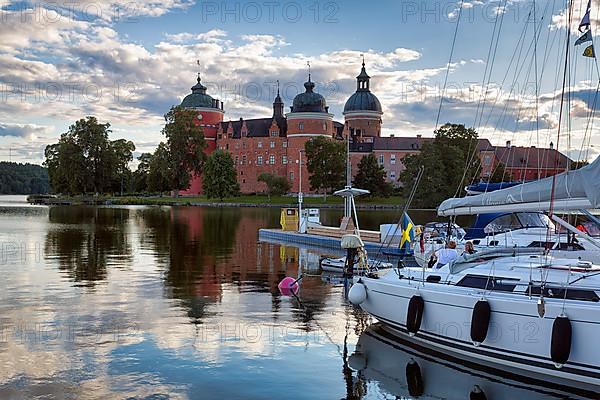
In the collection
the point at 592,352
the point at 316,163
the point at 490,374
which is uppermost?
the point at 316,163

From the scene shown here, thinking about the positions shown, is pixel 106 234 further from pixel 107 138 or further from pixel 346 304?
pixel 107 138

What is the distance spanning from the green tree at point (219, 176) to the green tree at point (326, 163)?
41.8 ft

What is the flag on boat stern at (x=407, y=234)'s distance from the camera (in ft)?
92.1

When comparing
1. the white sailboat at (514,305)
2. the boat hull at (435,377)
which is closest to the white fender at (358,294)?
the white sailboat at (514,305)

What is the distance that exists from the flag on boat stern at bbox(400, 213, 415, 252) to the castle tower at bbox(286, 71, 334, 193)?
88.0m

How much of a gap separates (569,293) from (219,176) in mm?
89959

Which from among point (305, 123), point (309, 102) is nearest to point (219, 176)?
point (305, 123)

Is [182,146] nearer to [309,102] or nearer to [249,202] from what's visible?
[249,202]

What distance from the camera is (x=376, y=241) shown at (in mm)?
32656

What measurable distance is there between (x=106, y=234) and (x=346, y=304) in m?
27.0

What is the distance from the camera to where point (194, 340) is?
13914 millimetres

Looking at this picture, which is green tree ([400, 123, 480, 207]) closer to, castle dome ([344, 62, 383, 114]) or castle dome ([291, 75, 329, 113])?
castle dome ([291, 75, 329, 113])

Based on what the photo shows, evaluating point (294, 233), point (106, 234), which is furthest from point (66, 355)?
point (106, 234)

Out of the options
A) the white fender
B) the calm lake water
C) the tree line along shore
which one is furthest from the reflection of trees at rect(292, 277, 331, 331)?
the tree line along shore
